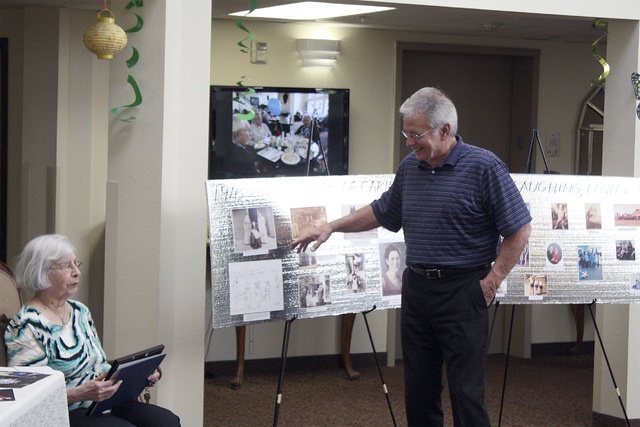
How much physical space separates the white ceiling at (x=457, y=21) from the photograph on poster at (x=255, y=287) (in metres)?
1.59

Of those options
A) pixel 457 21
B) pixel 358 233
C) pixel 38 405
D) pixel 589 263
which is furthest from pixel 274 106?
pixel 38 405

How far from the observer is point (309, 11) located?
6.08 meters

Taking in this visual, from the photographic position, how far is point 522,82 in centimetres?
753

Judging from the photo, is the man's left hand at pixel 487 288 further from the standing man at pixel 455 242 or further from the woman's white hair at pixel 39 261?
the woman's white hair at pixel 39 261

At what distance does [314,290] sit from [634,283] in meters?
1.70

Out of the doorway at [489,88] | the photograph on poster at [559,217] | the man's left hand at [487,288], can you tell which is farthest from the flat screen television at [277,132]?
the man's left hand at [487,288]

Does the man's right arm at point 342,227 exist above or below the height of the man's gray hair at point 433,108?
below

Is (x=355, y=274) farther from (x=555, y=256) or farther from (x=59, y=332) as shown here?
(x=59, y=332)

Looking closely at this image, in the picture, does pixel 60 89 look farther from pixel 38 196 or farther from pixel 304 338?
pixel 304 338

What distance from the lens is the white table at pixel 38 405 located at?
199 cm

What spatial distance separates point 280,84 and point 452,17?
4.10 feet

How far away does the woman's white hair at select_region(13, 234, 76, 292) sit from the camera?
3.41 meters

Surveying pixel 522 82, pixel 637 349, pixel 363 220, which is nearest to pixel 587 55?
pixel 522 82

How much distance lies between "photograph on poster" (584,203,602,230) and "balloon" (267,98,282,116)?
7.87 feet
